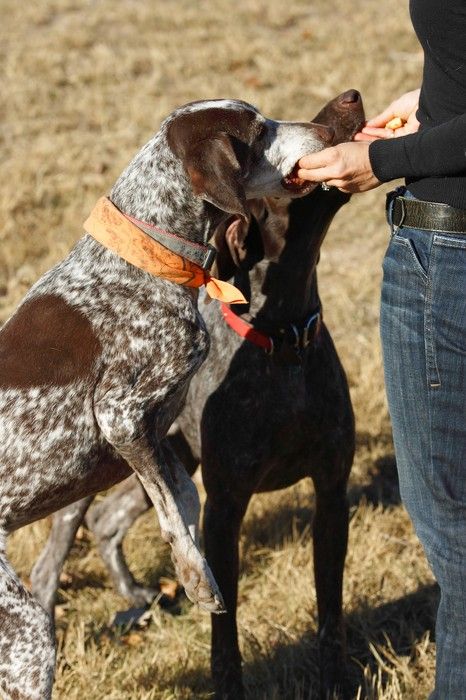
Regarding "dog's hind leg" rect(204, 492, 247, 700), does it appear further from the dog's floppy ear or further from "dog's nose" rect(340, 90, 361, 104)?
"dog's nose" rect(340, 90, 361, 104)

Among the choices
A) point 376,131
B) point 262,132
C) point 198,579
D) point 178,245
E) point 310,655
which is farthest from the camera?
point 310,655

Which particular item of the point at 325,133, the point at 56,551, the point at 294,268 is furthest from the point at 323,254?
the point at 325,133

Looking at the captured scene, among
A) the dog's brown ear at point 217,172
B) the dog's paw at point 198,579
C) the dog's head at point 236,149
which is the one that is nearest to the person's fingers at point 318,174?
the dog's head at point 236,149

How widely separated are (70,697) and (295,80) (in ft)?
35.8

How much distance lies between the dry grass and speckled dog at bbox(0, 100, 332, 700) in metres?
1.02

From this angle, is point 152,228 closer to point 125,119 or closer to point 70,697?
point 70,697

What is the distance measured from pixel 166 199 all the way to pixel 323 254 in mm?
5923

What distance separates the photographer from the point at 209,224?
4250 millimetres

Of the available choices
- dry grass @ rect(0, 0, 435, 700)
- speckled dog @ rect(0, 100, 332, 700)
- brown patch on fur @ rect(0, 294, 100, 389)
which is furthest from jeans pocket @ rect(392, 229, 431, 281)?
dry grass @ rect(0, 0, 435, 700)

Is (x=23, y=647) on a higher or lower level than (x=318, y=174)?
lower

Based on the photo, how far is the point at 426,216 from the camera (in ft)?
11.4

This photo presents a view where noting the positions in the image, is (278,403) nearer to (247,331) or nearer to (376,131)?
(247,331)

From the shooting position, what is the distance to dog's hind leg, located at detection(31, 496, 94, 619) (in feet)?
17.8

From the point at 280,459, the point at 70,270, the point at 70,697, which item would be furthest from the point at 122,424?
the point at 70,697
